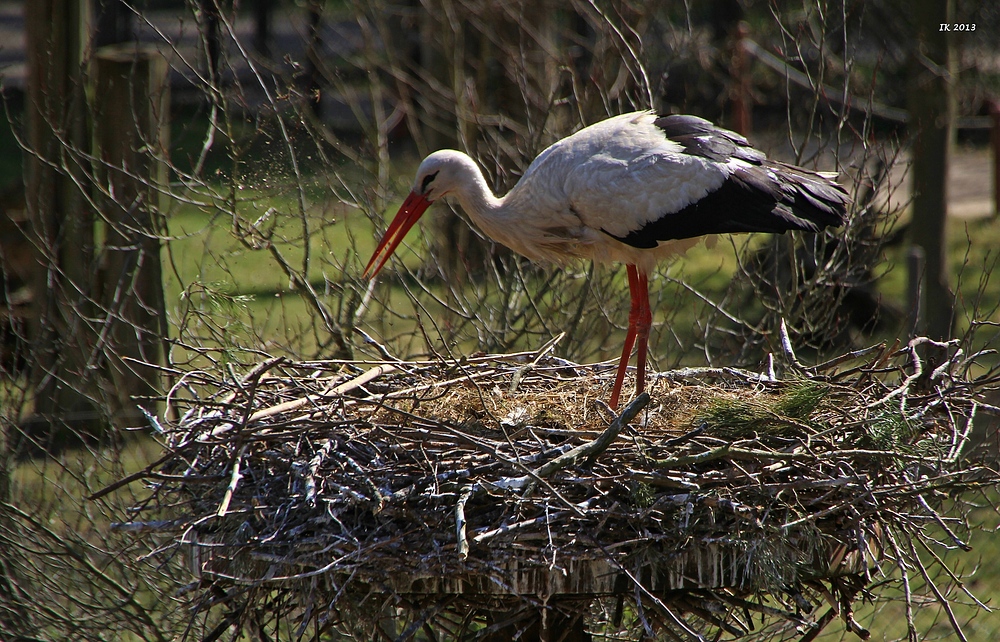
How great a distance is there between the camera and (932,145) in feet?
27.8

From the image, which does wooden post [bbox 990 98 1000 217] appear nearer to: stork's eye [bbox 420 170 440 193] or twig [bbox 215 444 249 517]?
stork's eye [bbox 420 170 440 193]

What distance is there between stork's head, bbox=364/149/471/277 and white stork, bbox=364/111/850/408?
18 cm

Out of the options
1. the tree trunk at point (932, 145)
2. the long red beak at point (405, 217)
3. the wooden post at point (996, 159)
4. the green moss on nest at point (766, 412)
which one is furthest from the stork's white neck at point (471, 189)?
the wooden post at point (996, 159)

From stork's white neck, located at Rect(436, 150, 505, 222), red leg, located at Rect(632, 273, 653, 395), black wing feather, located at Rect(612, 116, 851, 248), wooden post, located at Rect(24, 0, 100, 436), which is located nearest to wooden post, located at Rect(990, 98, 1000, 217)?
red leg, located at Rect(632, 273, 653, 395)

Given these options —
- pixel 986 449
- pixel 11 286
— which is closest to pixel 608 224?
pixel 986 449

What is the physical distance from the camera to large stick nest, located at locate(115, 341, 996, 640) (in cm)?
316

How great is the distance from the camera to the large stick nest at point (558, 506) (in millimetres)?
3164

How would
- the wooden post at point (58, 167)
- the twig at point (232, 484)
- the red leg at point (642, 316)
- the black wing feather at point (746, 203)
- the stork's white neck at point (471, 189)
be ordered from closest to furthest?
the twig at point (232, 484) → the black wing feather at point (746, 203) → the stork's white neck at point (471, 189) → the red leg at point (642, 316) → the wooden post at point (58, 167)

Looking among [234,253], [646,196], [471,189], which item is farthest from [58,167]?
[646,196]

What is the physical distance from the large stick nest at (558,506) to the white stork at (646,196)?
0.72 meters

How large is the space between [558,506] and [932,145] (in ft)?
20.9

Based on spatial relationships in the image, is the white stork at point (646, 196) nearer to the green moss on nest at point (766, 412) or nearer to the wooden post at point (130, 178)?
the green moss on nest at point (766, 412)

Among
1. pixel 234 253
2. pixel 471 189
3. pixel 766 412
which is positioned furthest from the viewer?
pixel 234 253

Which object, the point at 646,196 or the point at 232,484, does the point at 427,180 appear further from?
the point at 232,484
